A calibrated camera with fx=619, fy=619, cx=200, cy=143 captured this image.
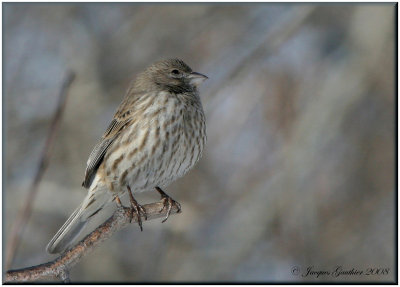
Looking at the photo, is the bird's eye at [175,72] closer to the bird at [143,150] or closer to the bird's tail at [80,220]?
the bird at [143,150]

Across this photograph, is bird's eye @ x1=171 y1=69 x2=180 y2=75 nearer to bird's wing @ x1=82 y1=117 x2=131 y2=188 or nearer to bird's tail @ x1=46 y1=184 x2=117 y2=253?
bird's wing @ x1=82 y1=117 x2=131 y2=188

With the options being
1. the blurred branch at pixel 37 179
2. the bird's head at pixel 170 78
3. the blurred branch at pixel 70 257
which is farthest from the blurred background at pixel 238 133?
the blurred branch at pixel 37 179

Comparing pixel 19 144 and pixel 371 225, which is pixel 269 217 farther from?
pixel 19 144

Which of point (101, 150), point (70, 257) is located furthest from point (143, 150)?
point (70, 257)

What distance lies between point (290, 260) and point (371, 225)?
2000mm

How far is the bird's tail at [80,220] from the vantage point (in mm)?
6227

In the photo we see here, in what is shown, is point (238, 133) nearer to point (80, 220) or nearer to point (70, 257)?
point (80, 220)

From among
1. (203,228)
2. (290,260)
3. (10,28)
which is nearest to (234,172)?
(203,228)

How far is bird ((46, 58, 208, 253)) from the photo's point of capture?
654cm

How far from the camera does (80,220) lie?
6.68 metres

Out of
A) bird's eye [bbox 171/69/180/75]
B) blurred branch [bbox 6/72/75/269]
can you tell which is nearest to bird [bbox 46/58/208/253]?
bird's eye [bbox 171/69/180/75]

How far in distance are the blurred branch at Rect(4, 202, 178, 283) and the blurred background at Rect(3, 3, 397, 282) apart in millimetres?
3359

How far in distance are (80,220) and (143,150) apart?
1027 mm

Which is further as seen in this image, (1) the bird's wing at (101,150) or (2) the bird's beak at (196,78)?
(2) the bird's beak at (196,78)
